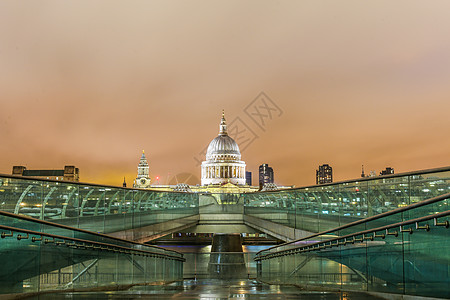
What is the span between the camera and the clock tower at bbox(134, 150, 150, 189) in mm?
181500

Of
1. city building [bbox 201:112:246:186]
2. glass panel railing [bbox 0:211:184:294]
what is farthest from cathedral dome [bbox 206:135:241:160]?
glass panel railing [bbox 0:211:184:294]

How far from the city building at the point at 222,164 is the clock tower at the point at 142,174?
23554 millimetres

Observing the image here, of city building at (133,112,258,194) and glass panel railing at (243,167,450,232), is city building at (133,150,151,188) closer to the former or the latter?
city building at (133,112,258,194)

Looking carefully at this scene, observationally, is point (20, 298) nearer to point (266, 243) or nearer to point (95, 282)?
point (95, 282)

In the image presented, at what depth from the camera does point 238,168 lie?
16612 cm

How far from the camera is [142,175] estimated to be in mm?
184375

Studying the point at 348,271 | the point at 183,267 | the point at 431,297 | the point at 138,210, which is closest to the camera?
the point at 431,297

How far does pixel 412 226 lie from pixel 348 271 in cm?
261

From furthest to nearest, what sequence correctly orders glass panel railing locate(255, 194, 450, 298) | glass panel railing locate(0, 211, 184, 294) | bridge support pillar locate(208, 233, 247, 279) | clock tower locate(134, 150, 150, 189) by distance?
clock tower locate(134, 150, 150, 189) → bridge support pillar locate(208, 233, 247, 279) → glass panel railing locate(0, 211, 184, 294) → glass panel railing locate(255, 194, 450, 298)

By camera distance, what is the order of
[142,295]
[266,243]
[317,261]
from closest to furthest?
[142,295]
[317,261]
[266,243]

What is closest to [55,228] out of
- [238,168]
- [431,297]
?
[431,297]

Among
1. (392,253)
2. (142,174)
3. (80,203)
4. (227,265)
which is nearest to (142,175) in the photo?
(142,174)

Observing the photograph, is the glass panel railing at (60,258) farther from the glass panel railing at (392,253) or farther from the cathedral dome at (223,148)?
the cathedral dome at (223,148)

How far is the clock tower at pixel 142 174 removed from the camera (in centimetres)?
18150
